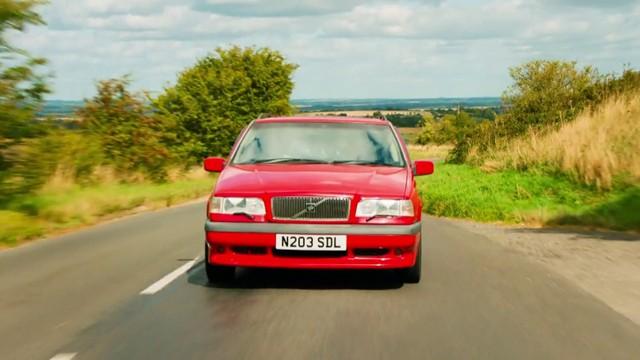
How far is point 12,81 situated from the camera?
45.9 feet

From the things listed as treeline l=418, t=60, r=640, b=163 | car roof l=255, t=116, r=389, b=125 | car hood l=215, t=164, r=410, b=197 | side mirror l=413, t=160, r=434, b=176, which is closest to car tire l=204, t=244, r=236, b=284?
car hood l=215, t=164, r=410, b=197

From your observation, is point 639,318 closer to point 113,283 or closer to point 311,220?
point 311,220

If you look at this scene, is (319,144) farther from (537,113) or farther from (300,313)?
(537,113)

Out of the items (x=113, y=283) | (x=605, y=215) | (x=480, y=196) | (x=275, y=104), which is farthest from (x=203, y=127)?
(x=113, y=283)

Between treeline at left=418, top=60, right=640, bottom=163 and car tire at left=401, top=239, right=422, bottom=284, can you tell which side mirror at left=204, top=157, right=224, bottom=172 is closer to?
car tire at left=401, top=239, right=422, bottom=284

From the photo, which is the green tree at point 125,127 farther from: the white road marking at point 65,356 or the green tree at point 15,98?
the white road marking at point 65,356

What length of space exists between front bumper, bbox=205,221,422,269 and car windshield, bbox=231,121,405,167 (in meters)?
1.28

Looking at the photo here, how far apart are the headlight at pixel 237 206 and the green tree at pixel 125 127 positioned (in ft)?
73.5

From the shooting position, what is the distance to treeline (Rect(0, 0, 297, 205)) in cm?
1413

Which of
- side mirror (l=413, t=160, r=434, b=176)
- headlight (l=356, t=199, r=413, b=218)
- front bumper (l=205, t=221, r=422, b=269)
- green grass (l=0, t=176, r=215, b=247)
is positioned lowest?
green grass (l=0, t=176, r=215, b=247)

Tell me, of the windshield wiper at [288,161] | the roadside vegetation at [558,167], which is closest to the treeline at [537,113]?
the roadside vegetation at [558,167]

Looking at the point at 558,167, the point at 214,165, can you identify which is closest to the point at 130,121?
the point at 558,167

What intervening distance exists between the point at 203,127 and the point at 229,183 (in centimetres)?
3671

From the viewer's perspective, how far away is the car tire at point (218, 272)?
7902mm
